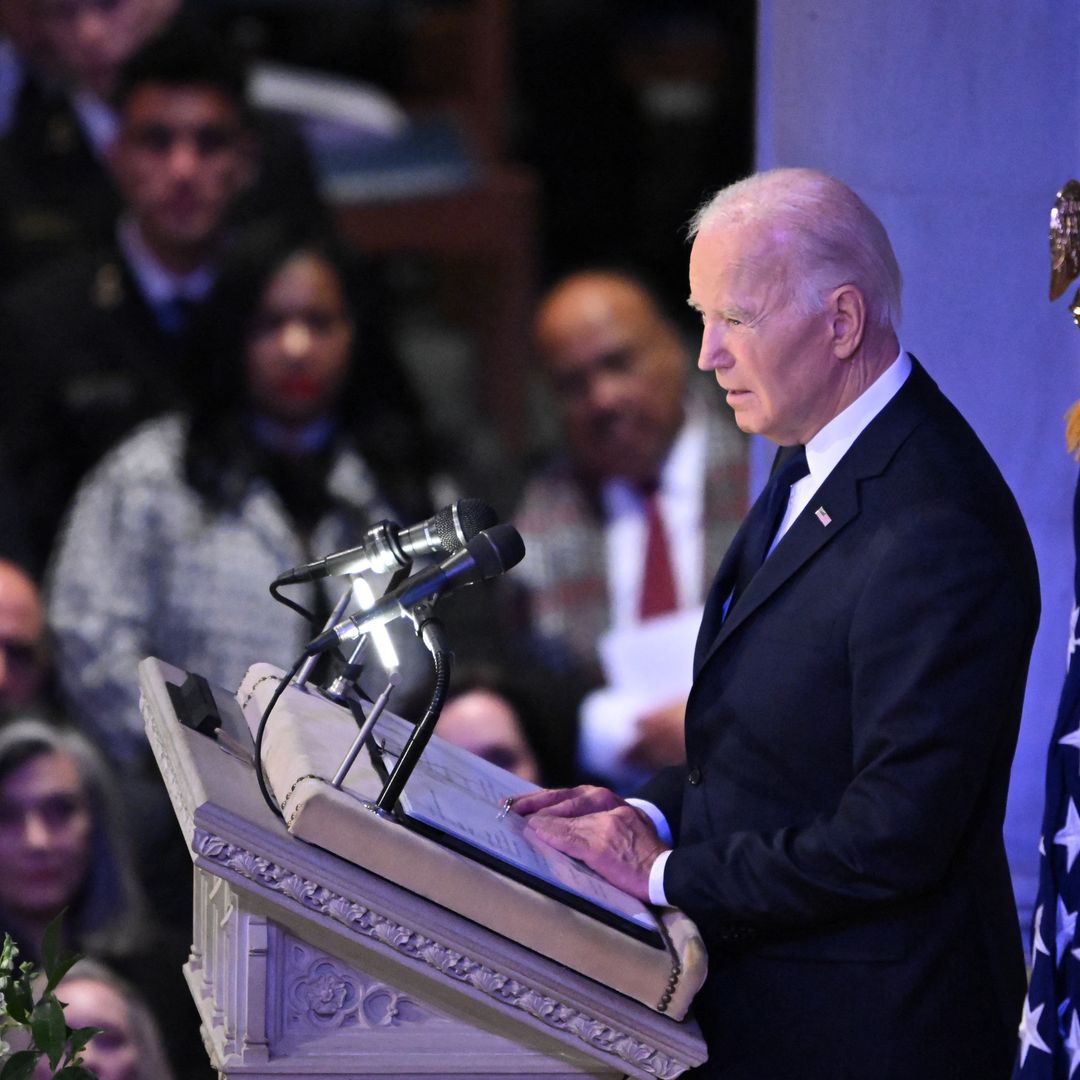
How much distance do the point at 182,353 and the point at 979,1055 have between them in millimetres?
2823

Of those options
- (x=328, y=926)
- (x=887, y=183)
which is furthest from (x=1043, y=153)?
(x=328, y=926)

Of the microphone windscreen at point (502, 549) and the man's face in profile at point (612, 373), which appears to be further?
the man's face in profile at point (612, 373)

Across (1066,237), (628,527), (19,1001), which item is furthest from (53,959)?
(628,527)

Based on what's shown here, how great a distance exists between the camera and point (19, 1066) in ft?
6.38

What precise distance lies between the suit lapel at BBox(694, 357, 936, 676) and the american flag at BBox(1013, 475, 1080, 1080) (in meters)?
0.31

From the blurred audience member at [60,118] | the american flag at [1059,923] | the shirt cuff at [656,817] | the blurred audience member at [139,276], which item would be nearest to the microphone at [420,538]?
the shirt cuff at [656,817]

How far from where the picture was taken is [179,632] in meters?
3.95

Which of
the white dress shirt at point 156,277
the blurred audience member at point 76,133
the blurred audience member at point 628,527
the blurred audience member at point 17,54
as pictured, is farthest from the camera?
the blurred audience member at point 17,54

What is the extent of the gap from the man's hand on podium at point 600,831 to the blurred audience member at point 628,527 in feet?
6.48

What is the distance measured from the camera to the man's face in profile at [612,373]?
4.29 m

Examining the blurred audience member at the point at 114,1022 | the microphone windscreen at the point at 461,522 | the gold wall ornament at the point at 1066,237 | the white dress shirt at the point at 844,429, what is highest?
the gold wall ornament at the point at 1066,237

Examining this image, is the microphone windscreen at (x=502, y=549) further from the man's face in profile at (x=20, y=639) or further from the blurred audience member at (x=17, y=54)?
the blurred audience member at (x=17, y=54)

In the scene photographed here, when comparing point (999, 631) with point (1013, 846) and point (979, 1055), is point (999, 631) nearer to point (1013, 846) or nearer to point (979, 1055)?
point (979, 1055)

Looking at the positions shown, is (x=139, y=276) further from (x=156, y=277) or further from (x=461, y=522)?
(x=461, y=522)
